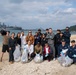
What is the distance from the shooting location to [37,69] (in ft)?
43.0

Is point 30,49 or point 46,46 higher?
point 46,46

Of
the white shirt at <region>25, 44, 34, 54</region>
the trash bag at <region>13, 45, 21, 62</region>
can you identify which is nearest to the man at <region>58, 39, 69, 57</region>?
the white shirt at <region>25, 44, 34, 54</region>

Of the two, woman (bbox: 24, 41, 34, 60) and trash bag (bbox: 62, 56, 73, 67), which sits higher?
woman (bbox: 24, 41, 34, 60)

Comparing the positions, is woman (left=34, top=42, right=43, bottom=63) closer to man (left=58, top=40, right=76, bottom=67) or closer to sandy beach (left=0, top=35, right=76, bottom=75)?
sandy beach (left=0, top=35, right=76, bottom=75)

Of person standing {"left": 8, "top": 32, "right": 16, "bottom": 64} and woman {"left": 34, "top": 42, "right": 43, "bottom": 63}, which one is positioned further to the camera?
person standing {"left": 8, "top": 32, "right": 16, "bottom": 64}

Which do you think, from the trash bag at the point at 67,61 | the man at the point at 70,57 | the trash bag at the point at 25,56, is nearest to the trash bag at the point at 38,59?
the trash bag at the point at 25,56

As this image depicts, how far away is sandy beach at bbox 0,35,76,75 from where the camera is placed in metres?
12.6

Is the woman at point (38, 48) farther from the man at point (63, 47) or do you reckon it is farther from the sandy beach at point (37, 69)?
the man at point (63, 47)

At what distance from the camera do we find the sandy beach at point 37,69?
12560 mm

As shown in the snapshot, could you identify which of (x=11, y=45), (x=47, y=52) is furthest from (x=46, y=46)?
(x=11, y=45)

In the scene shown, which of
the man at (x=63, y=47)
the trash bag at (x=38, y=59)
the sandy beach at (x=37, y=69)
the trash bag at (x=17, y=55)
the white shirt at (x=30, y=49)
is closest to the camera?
the sandy beach at (x=37, y=69)

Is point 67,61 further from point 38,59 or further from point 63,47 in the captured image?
point 38,59

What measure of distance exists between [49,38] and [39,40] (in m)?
0.69

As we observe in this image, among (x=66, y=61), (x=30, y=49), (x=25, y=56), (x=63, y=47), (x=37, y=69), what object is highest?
(x=63, y=47)
